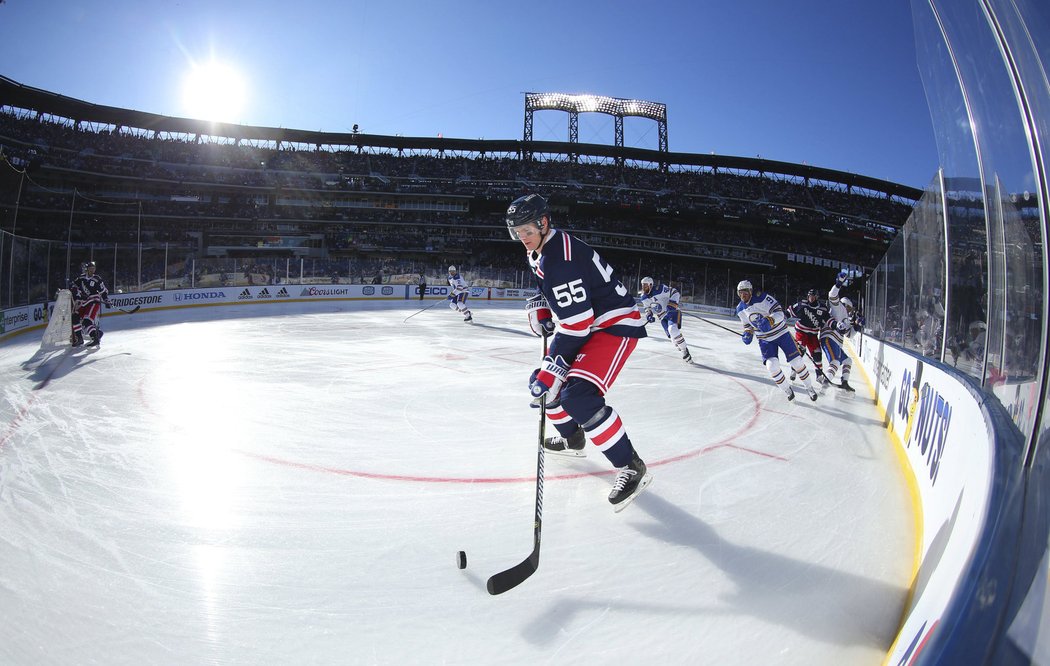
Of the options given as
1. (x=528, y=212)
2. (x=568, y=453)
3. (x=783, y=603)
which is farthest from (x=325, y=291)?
(x=783, y=603)

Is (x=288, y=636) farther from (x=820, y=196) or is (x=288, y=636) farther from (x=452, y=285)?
(x=820, y=196)

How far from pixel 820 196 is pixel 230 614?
5259cm

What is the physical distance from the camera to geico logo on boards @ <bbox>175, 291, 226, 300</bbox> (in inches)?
743

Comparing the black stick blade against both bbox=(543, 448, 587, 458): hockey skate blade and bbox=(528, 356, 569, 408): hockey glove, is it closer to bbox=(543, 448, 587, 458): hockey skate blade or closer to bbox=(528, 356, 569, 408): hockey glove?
bbox=(528, 356, 569, 408): hockey glove

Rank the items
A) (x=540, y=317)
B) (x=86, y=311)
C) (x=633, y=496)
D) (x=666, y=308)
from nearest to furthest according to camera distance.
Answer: (x=633, y=496) → (x=540, y=317) → (x=86, y=311) → (x=666, y=308)

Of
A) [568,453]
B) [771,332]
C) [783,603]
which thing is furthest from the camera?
[771,332]

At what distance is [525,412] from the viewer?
595cm

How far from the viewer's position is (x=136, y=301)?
1677 cm

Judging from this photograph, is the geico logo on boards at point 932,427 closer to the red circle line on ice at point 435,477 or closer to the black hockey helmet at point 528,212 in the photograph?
the red circle line on ice at point 435,477

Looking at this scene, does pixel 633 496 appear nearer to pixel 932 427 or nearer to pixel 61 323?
pixel 932 427

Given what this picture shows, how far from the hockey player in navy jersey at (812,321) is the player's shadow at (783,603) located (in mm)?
6605

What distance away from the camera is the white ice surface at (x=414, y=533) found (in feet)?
7.23

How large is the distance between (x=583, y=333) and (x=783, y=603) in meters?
1.70

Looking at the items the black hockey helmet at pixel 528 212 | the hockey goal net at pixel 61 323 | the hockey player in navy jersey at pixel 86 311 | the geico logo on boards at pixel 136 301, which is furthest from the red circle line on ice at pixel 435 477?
the geico logo on boards at pixel 136 301
